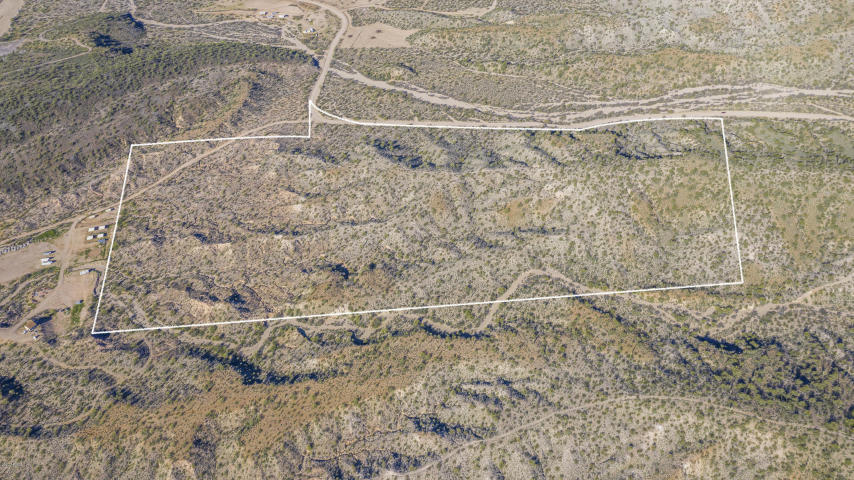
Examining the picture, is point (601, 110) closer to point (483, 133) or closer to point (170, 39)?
point (483, 133)

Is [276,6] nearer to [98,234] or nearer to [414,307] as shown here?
[98,234]

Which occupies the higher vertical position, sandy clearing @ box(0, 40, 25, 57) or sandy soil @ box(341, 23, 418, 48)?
sandy soil @ box(341, 23, 418, 48)

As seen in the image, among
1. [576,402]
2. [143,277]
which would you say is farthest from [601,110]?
[143,277]

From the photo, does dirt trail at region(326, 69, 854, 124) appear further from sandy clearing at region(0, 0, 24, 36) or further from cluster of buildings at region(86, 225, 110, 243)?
sandy clearing at region(0, 0, 24, 36)

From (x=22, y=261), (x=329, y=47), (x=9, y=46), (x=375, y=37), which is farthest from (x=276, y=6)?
(x=22, y=261)

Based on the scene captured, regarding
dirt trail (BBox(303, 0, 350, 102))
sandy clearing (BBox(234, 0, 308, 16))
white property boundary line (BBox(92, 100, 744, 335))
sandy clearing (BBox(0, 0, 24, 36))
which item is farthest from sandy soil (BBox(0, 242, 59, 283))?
sandy clearing (BBox(234, 0, 308, 16))
